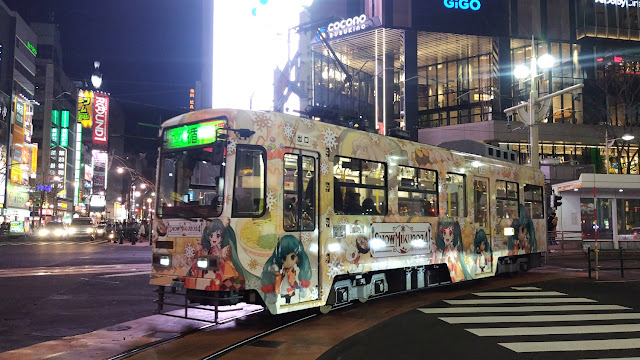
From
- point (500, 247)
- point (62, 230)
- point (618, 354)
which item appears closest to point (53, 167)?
point (62, 230)

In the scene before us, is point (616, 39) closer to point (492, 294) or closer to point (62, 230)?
point (492, 294)

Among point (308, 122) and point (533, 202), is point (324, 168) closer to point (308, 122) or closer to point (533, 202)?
point (308, 122)

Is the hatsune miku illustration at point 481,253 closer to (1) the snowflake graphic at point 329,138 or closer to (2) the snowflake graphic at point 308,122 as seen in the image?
(1) the snowflake graphic at point 329,138

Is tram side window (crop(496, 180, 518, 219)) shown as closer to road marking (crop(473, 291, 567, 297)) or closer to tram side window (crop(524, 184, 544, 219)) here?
tram side window (crop(524, 184, 544, 219))

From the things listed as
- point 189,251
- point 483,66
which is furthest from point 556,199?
point 483,66

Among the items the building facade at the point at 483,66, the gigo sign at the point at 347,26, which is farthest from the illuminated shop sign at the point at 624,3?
the gigo sign at the point at 347,26

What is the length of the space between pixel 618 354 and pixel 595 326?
198 cm

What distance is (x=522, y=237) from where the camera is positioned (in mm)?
15047

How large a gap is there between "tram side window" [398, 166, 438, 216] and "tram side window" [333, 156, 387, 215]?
2.01 ft

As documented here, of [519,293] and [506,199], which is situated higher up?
[506,199]

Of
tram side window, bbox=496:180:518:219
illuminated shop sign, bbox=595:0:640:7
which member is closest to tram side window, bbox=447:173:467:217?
tram side window, bbox=496:180:518:219

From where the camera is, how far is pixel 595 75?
49.9 m

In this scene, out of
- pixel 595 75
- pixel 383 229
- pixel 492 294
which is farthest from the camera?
pixel 595 75

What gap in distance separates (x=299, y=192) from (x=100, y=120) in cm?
6358
